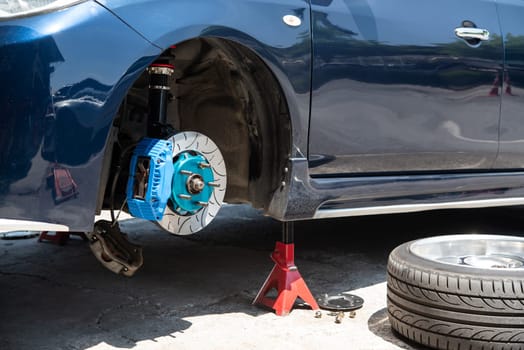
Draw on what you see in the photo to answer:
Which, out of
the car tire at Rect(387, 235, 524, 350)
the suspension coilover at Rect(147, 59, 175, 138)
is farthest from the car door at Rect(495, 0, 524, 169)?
the suspension coilover at Rect(147, 59, 175, 138)

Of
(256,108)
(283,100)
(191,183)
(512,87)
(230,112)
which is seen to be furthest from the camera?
(512,87)

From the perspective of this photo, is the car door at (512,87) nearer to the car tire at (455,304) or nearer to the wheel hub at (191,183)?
the car tire at (455,304)

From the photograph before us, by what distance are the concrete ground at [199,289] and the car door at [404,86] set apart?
1.97 feet

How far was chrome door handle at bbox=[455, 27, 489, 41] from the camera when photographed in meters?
2.78

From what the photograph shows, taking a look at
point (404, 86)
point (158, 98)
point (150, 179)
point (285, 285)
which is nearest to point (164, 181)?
point (150, 179)

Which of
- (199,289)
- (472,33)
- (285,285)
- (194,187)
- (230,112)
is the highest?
(472,33)

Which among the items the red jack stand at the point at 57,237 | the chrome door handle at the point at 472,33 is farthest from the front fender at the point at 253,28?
the red jack stand at the point at 57,237

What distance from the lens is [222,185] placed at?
229 cm

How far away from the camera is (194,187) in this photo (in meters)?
2.16

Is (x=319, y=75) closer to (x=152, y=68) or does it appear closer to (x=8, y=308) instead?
(x=152, y=68)

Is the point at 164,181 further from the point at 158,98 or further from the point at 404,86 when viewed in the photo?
the point at 404,86

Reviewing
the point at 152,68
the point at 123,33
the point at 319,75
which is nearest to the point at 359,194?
the point at 319,75

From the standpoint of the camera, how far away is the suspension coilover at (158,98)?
2.17 metres

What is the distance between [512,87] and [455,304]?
4.30 feet
